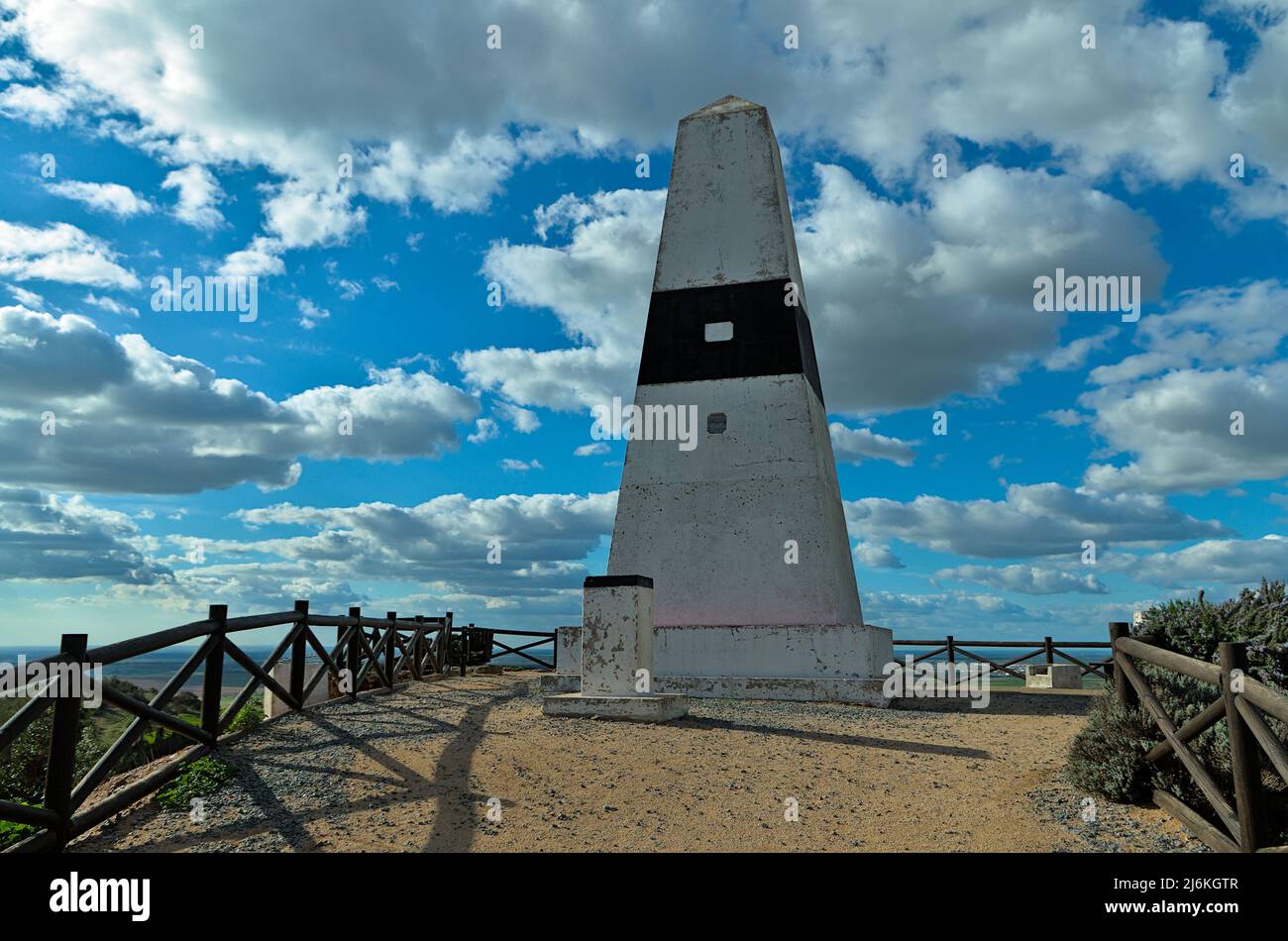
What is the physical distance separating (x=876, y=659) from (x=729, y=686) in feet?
8.59

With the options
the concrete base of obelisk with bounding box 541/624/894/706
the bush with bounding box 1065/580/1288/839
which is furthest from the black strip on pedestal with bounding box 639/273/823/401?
the bush with bounding box 1065/580/1288/839

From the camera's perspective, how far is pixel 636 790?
7645mm

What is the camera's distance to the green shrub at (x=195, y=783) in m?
7.40

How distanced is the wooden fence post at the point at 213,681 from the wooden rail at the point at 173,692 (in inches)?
0.4

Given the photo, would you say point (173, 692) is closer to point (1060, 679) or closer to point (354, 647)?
point (354, 647)

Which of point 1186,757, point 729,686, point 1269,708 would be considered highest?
point 1269,708

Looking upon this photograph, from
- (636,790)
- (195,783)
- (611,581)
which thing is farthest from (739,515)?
(195,783)

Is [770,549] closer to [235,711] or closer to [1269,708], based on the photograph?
[235,711]

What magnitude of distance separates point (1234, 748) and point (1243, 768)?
130mm

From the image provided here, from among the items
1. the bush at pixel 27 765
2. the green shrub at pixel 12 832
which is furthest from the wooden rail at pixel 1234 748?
the bush at pixel 27 765
